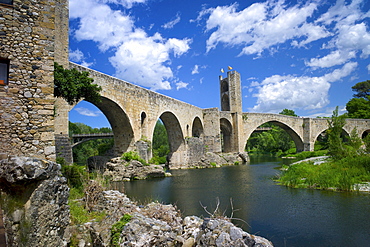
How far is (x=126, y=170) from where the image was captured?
13859 millimetres

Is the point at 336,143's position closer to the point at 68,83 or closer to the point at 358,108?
the point at 68,83

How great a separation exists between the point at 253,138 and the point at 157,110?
94.6ft

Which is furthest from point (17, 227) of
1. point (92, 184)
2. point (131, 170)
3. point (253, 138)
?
point (253, 138)

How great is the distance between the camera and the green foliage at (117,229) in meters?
3.96

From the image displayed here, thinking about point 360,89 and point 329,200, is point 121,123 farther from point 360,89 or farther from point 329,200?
point 360,89

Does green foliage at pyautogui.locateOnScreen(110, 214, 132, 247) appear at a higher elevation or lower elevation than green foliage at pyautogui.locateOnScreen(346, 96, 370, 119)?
lower

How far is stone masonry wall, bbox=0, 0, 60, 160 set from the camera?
3.52m

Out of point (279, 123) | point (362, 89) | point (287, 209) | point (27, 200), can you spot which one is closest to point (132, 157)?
point (287, 209)

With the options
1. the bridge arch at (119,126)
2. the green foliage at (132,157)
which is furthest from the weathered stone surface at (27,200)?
the green foliage at (132,157)

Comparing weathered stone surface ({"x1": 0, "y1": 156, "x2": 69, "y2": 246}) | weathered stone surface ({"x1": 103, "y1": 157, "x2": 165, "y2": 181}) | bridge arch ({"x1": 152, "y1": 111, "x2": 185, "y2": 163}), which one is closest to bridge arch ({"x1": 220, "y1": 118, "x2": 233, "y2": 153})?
bridge arch ({"x1": 152, "y1": 111, "x2": 185, "y2": 163})

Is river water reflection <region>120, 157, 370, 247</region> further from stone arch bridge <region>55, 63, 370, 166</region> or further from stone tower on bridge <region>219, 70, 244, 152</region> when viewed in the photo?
stone tower on bridge <region>219, 70, 244, 152</region>

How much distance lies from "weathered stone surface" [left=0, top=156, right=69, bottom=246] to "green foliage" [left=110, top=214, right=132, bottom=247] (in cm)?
94

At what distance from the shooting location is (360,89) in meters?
42.6

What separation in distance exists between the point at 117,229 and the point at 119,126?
11.2 metres
